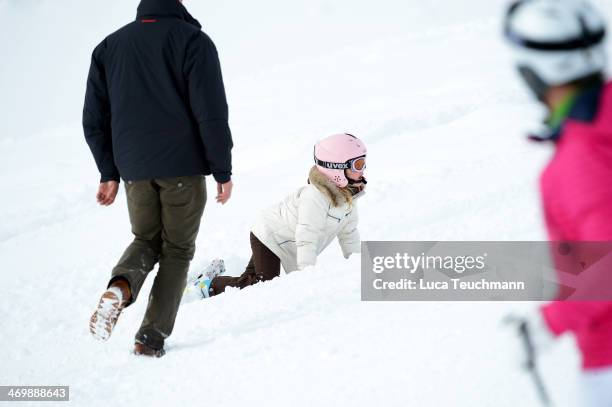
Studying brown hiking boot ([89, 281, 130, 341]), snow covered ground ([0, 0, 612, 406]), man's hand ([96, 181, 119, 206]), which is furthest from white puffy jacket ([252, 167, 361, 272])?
brown hiking boot ([89, 281, 130, 341])

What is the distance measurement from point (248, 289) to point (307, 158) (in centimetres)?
440

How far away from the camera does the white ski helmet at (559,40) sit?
133 centimetres

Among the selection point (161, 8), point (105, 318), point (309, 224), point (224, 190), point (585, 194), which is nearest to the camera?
point (585, 194)

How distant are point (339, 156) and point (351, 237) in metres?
0.60

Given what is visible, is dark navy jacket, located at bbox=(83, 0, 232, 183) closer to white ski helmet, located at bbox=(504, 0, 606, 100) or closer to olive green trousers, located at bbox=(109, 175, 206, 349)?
olive green trousers, located at bbox=(109, 175, 206, 349)

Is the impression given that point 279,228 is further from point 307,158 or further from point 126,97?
point 307,158

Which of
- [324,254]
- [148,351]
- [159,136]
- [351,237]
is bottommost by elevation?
[324,254]

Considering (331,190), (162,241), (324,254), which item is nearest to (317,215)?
(331,190)

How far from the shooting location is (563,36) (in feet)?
4.36

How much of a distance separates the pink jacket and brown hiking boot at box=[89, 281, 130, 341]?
212cm

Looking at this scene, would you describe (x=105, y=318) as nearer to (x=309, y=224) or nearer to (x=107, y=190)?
(x=107, y=190)

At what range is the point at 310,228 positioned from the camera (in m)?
4.13

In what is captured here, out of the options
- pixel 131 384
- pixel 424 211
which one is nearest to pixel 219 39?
pixel 424 211

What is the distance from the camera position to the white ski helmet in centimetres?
133
